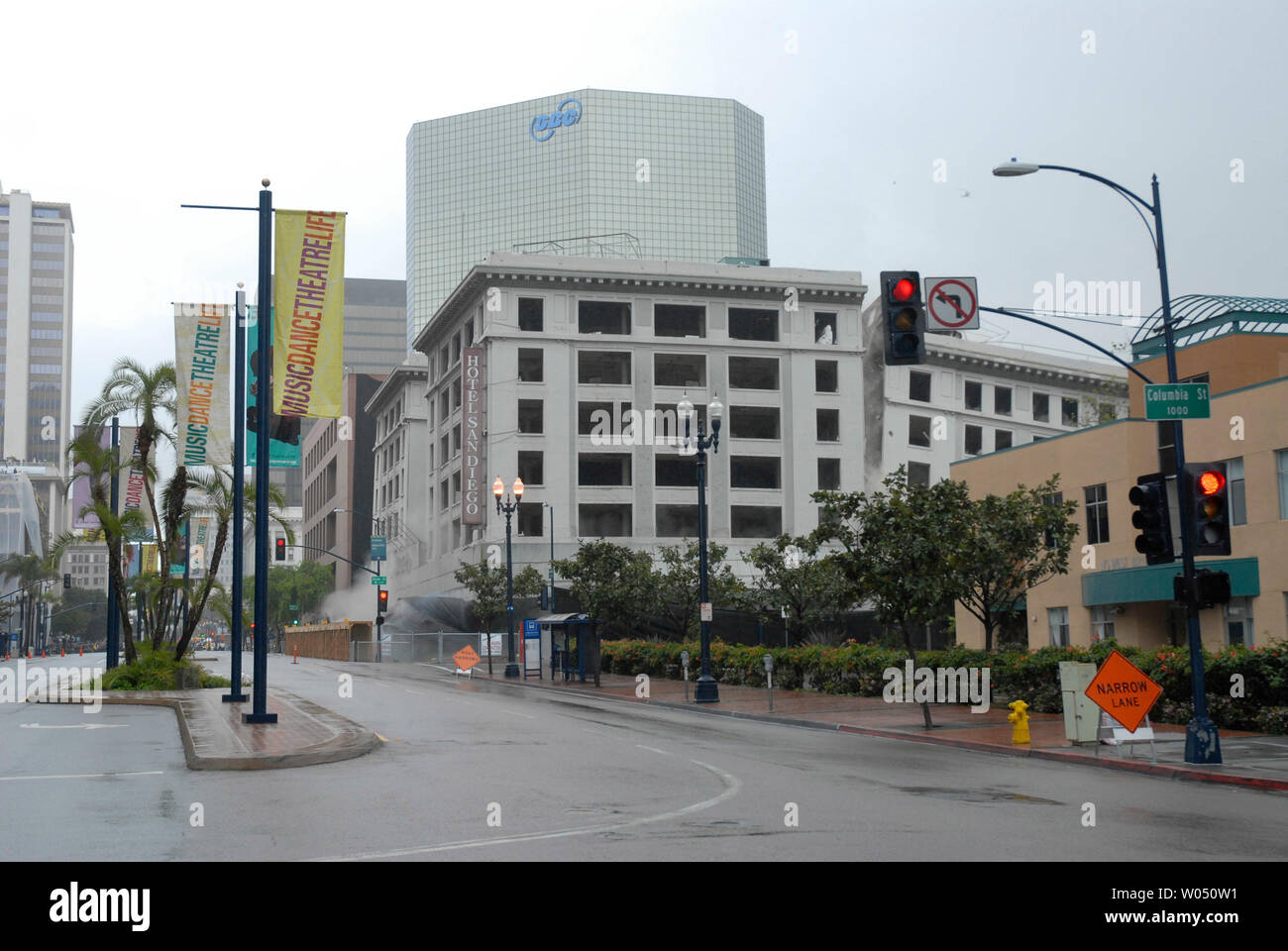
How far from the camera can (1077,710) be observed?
1998 cm

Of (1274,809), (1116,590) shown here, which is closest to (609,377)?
(1116,590)

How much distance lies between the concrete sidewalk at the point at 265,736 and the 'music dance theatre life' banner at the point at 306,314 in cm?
513

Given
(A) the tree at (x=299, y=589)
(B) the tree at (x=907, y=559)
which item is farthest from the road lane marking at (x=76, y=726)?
(A) the tree at (x=299, y=589)

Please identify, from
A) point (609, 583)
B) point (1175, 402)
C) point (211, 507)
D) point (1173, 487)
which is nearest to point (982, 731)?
point (1175, 402)

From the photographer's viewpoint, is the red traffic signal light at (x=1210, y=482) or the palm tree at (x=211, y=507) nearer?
the red traffic signal light at (x=1210, y=482)

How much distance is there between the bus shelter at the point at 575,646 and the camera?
43.4 metres

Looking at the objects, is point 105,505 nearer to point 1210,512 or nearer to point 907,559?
point 907,559

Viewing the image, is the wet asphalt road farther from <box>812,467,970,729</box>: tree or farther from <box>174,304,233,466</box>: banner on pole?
<box>174,304,233,466</box>: banner on pole

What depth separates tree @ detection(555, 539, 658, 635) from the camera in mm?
49219

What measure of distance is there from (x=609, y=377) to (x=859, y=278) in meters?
16.8

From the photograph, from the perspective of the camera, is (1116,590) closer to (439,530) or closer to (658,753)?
(658,753)

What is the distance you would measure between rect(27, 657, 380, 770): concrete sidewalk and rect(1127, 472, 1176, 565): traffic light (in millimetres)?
11342

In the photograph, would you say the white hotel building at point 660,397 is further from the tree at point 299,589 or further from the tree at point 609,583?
the tree at point 299,589

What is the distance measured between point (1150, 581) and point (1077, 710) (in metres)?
19.3
